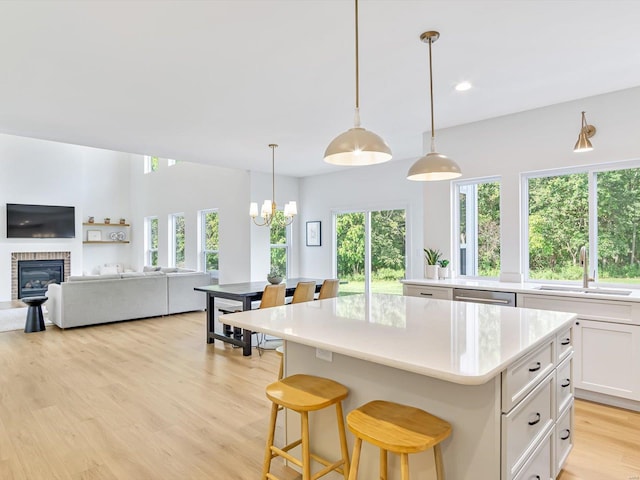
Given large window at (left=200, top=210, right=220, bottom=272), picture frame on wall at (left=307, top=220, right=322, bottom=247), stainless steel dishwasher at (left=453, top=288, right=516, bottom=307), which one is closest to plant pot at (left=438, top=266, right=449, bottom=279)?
stainless steel dishwasher at (left=453, top=288, right=516, bottom=307)

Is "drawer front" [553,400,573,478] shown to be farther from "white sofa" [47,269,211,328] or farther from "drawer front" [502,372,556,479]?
"white sofa" [47,269,211,328]

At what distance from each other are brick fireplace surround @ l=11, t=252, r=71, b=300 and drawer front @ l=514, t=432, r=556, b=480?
9402mm

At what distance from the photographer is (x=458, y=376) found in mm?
1267

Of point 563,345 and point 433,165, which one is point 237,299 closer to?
point 433,165

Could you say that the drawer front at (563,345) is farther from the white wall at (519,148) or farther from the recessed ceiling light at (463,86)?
the recessed ceiling light at (463,86)

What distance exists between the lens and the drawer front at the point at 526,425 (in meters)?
1.50

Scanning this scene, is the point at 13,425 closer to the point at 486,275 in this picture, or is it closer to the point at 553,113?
the point at 486,275

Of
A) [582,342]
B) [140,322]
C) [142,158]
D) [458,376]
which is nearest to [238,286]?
[140,322]

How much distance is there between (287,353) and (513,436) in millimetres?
1213

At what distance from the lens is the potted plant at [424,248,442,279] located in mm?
4410

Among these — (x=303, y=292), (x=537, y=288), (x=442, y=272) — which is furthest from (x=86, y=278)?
(x=537, y=288)

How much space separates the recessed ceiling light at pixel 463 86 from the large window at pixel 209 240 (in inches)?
230

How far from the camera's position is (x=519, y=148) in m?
4.05

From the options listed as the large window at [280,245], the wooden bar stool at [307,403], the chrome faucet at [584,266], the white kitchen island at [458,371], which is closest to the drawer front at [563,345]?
the white kitchen island at [458,371]
